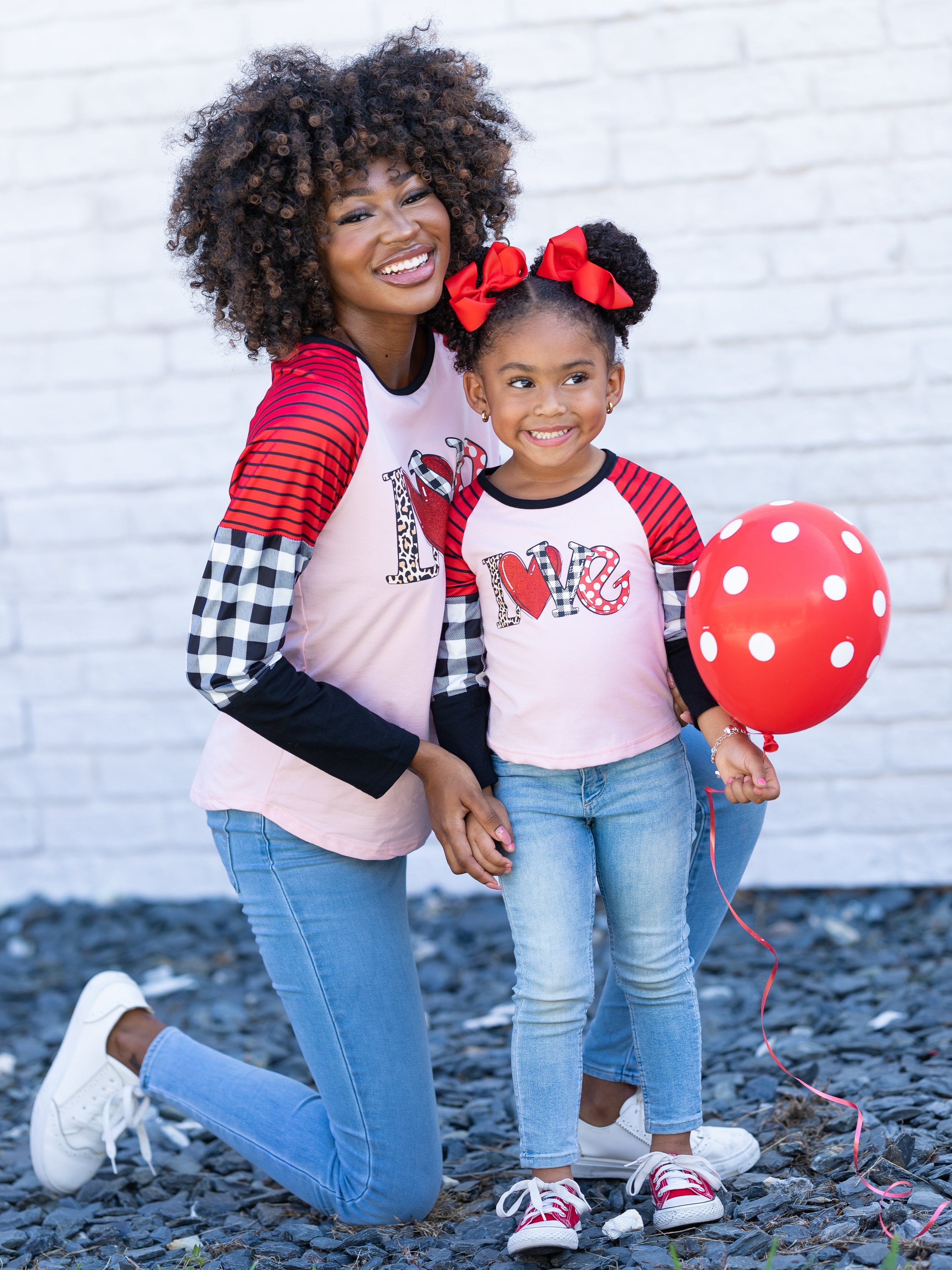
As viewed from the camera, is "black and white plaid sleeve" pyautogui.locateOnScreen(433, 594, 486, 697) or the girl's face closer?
the girl's face

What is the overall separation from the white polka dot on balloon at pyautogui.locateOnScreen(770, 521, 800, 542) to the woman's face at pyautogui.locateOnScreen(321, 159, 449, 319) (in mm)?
633

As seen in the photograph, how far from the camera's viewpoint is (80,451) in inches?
145

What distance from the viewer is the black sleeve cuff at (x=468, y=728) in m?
1.96

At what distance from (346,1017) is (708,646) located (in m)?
0.82

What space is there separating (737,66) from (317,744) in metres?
2.30

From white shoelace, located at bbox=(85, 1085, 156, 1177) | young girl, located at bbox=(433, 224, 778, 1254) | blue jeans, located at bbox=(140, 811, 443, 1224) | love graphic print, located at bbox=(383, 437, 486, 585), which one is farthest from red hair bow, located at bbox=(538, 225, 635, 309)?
white shoelace, located at bbox=(85, 1085, 156, 1177)

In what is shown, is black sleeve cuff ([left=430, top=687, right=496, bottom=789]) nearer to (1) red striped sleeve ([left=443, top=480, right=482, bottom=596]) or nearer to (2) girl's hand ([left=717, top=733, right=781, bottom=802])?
(1) red striped sleeve ([left=443, top=480, right=482, bottom=596])

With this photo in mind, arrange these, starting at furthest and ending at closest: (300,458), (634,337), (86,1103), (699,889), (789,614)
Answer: (634,337)
(86,1103)
(699,889)
(300,458)
(789,614)

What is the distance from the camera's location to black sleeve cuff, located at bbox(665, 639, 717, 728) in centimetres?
192

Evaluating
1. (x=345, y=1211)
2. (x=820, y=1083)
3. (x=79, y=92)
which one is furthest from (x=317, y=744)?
(x=79, y=92)

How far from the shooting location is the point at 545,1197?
6.05 ft

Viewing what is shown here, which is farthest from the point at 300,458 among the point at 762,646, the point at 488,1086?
the point at 488,1086

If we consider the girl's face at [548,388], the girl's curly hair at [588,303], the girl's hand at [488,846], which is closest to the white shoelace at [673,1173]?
the girl's hand at [488,846]

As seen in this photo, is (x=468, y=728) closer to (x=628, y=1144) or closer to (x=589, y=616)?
(x=589, y=616)
